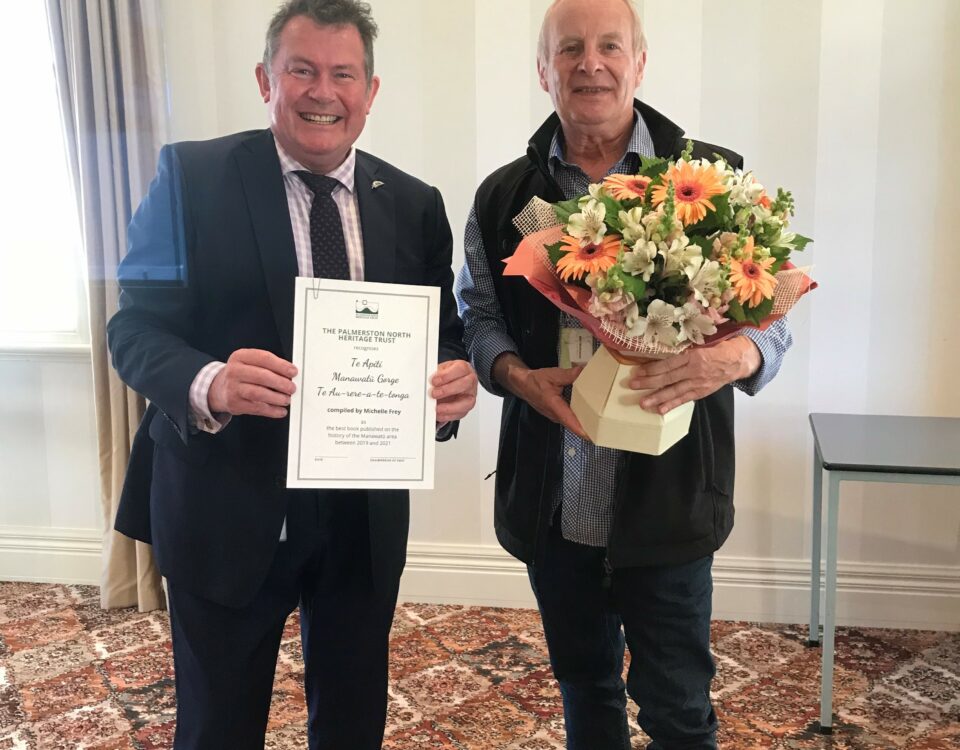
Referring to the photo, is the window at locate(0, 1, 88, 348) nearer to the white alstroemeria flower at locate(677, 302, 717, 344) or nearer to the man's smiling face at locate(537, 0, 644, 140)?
the man's smiling face at locate(537, 0, 644, 140)

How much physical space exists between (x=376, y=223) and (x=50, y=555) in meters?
2.68

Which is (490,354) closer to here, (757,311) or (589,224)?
(589,224)

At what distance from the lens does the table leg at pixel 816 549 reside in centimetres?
278

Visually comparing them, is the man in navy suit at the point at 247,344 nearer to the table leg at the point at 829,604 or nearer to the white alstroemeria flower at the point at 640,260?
the white alstroemeria flower at the point at 640,260

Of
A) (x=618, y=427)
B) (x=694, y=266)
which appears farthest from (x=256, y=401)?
(x=694, y=266)

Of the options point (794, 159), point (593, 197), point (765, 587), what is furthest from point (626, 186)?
point (765, 587)

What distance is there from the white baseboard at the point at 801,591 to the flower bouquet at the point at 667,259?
6.21 ft

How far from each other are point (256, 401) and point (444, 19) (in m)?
2.07

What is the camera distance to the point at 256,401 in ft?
4.39

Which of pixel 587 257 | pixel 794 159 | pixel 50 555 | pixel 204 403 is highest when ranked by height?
pixel 794 159

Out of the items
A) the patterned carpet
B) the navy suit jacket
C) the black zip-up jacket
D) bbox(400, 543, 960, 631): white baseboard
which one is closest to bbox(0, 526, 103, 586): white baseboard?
the patterned carpet

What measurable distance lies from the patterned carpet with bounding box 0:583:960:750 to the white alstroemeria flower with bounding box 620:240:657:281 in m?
1.56

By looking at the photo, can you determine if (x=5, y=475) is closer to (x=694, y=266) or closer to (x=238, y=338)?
(x=238, y=338)

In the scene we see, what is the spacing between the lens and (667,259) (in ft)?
4.13
